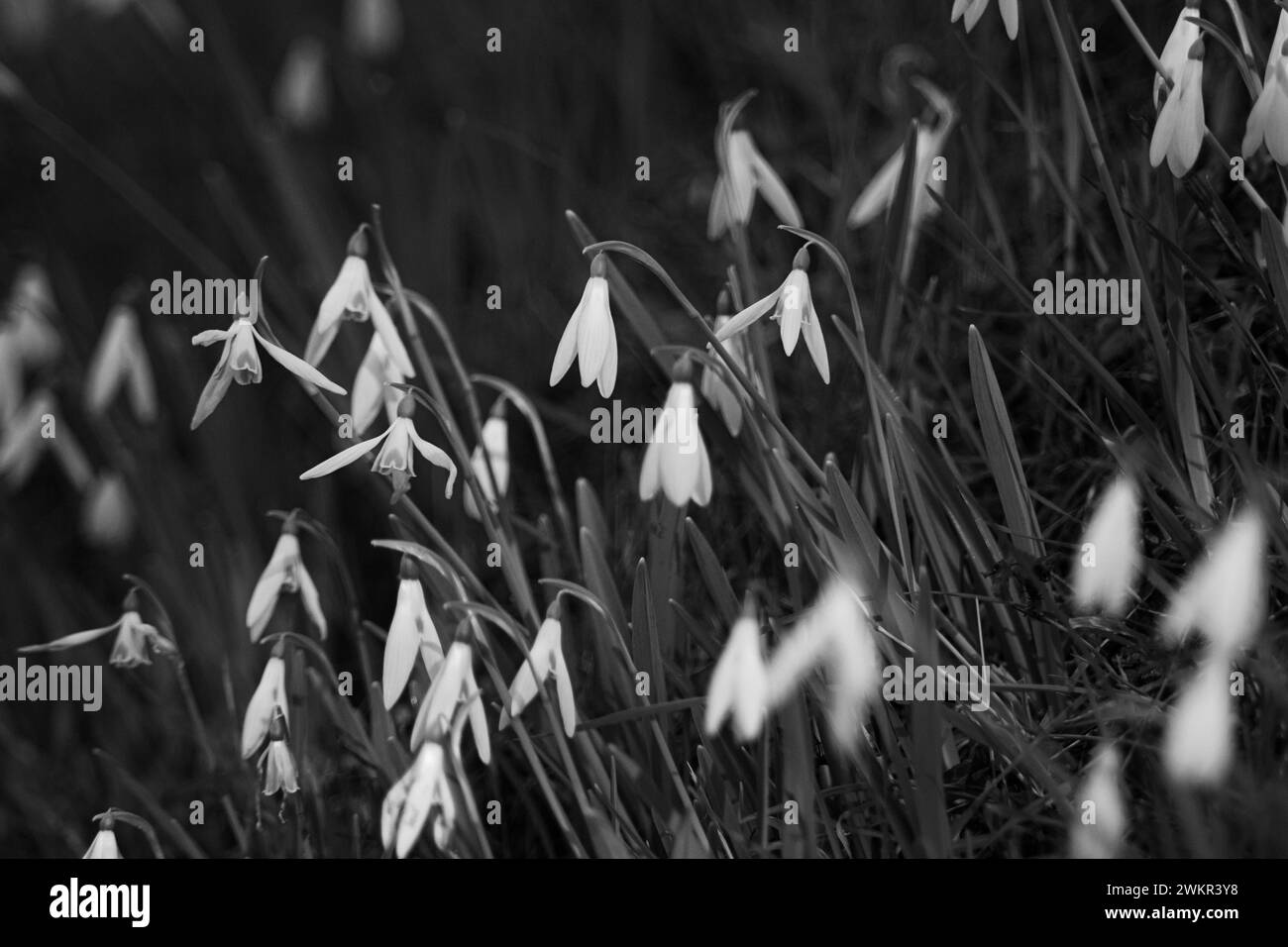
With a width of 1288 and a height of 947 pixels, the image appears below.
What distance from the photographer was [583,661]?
135 cm

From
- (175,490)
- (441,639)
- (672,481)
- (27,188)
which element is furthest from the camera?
(27,188)

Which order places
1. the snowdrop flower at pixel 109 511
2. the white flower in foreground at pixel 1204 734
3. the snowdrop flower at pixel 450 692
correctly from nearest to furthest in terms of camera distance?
the white flower in foreground at pixel 1204 734, the snowdrop flower at pixel 450 692, the snowdrop flower at pixel 109 511

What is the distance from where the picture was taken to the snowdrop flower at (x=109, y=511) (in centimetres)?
191

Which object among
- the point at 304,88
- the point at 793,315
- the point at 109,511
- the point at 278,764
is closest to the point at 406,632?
the point at 278,764

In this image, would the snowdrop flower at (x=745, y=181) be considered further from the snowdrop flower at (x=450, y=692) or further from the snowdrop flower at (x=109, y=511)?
the snowdrop flower at (x=109, y=511)

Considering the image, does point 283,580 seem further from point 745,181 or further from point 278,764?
point 745,181

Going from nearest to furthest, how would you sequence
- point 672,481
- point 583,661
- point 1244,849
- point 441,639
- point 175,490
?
1. point 1244,849
2. point 672,481
3. point 441,639
4. point 583,661
5. point 175,490

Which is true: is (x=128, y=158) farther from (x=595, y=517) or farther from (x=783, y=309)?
(x=783, y=309)

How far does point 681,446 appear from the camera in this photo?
1.06 meters

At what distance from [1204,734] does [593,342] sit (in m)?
0.61

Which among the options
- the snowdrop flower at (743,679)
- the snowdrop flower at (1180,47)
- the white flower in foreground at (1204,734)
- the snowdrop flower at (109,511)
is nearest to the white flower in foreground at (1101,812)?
the white flower in foreground at (1204,734)

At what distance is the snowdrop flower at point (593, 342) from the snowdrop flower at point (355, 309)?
0.69 ft
